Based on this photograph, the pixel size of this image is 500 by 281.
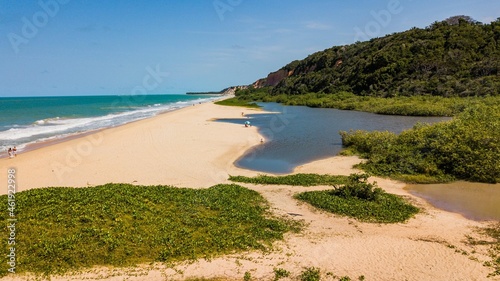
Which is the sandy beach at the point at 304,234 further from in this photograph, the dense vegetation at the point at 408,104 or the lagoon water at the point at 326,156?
the dense vegetation at the point at 408,104

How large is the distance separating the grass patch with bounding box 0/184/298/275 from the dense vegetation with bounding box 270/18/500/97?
176 feet

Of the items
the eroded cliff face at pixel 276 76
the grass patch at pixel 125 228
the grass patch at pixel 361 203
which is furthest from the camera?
the eroded cliff face at pixel 276 76

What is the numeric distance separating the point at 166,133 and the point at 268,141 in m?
11.5

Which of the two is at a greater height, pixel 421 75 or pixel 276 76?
pixel 276 76

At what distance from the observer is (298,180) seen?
1770 cm

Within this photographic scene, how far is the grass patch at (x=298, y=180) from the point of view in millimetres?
17391

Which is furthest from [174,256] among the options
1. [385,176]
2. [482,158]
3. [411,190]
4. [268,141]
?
[268,141]

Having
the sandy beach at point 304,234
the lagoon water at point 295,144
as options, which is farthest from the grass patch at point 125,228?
the lagoon water at point 295,144

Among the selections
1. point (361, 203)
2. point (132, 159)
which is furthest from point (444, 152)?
point (132, 159)

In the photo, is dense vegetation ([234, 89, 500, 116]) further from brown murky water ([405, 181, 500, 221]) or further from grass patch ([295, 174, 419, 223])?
grass patch ([295, 174, 419, 223])

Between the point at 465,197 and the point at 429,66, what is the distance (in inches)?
2461

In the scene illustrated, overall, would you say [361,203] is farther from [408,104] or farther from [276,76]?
[276,76]

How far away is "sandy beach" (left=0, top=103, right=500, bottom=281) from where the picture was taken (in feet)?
29.1

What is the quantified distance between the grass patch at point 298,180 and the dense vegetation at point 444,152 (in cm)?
309
